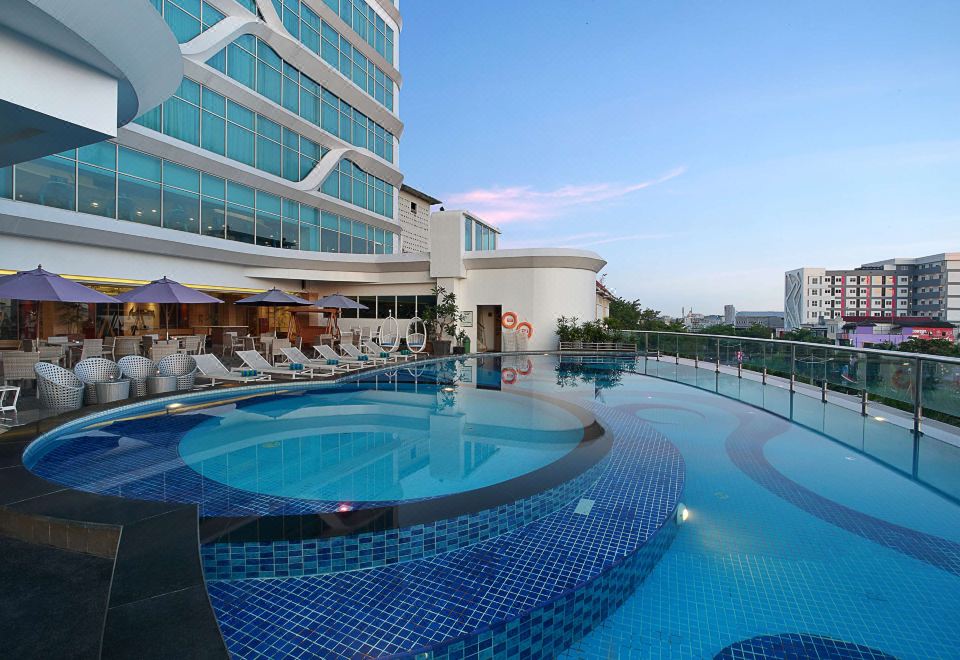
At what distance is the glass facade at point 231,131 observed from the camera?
14.6 m

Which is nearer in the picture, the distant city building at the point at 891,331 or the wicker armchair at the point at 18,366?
the wicker armchair at the point at 18,366

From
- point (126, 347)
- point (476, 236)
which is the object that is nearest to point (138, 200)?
point (126, 347)

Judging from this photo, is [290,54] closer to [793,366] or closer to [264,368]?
[264,368]

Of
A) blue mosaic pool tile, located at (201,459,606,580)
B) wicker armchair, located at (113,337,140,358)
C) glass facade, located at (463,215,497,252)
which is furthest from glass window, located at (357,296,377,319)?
blue mosaic pool tile, located at (201,459,606,580)

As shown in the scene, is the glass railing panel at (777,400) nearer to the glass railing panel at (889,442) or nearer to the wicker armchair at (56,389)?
the glass railing panel at (889,442)

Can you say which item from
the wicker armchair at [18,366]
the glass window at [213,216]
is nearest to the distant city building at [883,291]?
the glass window at [213,216]

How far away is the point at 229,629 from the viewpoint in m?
2.73

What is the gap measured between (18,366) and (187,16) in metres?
12.9

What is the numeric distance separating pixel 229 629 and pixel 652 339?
17141 mm

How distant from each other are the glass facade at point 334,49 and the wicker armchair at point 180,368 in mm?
16136

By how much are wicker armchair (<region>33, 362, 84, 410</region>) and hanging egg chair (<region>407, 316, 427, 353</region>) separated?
37.3ft

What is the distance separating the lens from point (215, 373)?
31.9ft

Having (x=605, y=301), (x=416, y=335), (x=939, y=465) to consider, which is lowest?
(x=939, y=465)

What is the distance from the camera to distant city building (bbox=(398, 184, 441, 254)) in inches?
1323
